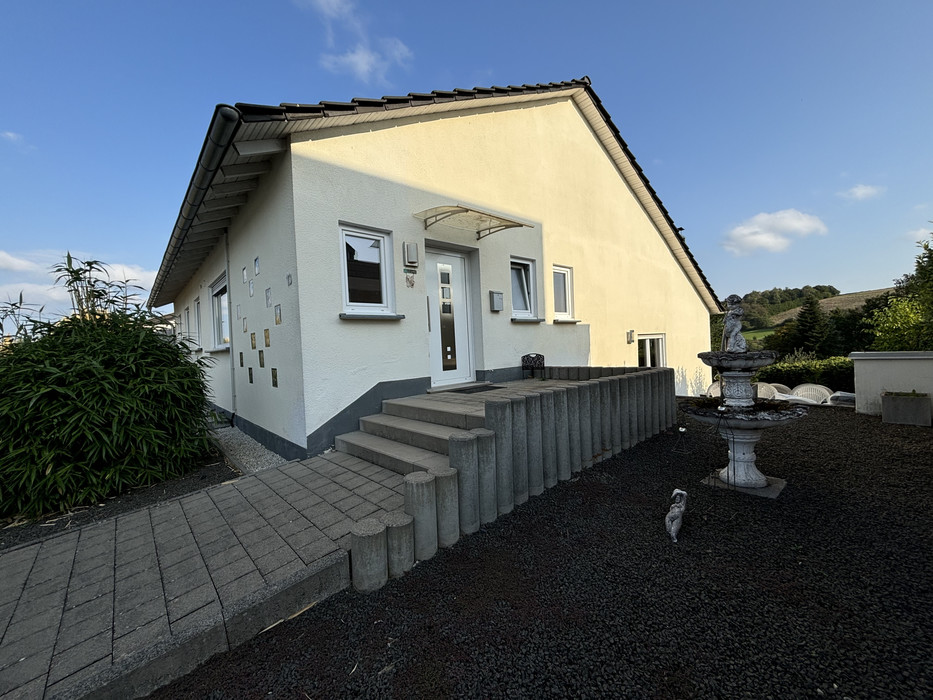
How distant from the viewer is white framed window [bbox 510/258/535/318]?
7.39 metres

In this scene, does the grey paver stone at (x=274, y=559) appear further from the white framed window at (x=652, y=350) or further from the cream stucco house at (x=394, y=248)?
the white framed window at (x=652, y=350)

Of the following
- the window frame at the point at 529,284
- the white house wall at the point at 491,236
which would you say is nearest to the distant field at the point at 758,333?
the white house wall at the point at 491,236

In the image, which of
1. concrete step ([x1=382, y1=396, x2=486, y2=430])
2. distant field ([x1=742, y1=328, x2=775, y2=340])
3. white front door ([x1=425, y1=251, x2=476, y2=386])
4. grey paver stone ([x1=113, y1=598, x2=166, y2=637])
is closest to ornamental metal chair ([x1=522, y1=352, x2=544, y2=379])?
white front door ([x1=425, y1=251, x2=476, y2=386])

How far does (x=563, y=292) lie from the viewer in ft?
27.4

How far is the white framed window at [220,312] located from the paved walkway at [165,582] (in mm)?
5263

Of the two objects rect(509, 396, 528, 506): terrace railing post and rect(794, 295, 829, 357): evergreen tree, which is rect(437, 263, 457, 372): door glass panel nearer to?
rect(509, 396, 528, 506): terrace railing post

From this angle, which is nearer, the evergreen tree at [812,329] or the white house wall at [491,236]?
the white house wall at [491,236]

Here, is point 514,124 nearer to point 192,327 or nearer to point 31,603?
point 31,603

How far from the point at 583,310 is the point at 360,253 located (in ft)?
18.5

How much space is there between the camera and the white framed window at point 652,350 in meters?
11.2

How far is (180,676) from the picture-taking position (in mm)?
1712

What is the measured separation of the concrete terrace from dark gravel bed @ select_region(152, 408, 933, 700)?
0.15 m

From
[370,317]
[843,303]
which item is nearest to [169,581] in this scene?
[370,317]

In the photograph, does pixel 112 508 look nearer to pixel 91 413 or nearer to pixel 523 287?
pixel 91 413
